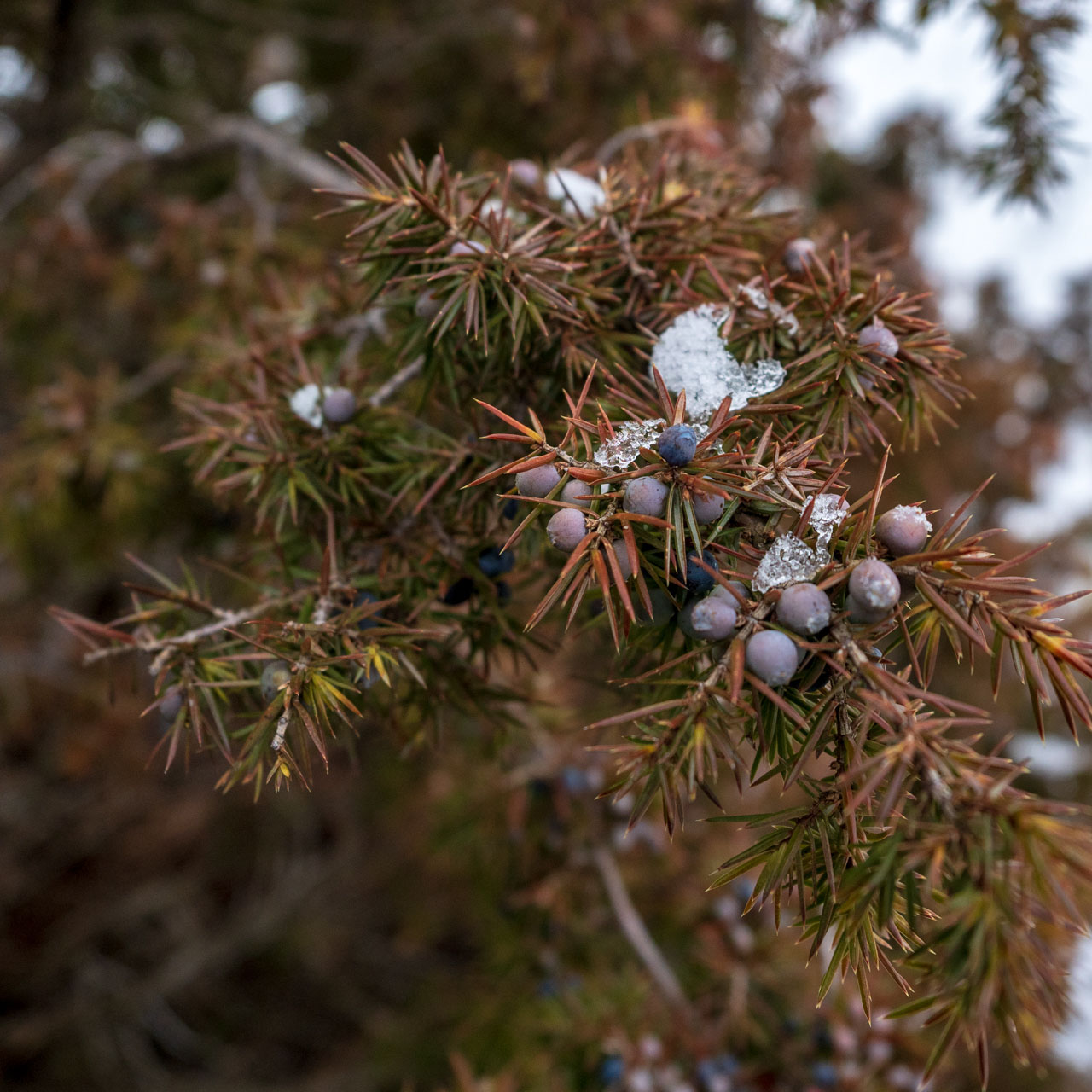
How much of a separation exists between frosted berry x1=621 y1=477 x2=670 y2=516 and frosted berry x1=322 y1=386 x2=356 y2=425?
415mm

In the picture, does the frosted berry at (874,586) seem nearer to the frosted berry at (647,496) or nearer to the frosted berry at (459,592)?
the frosted berry at (647,496)

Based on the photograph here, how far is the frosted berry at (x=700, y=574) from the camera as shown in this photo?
2.17 feet

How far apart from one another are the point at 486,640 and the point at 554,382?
315 millimetres

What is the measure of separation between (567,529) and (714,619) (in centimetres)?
13

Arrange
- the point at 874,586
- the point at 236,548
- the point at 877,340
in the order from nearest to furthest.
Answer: the point at 874,586, the point at 877,340, the point at 236,548

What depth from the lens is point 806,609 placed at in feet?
1.94

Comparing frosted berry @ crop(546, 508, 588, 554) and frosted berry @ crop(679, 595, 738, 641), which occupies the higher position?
frosted berry @ crop(546, 508, 588, 554)

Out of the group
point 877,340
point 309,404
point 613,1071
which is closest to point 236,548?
point 309,404

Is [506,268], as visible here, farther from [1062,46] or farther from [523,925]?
[523,925]

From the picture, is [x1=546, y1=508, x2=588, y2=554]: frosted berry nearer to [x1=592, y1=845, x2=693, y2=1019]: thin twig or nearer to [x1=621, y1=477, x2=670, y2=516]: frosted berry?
[x1=621, y1=477, x2=670, y2=516]: frosted berry

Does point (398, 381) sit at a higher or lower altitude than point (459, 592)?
higher

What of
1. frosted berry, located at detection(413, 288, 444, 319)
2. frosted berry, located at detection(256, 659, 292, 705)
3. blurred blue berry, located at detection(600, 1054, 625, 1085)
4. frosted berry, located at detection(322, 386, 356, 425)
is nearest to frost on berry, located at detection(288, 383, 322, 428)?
frosted berry, located at detection(322, 386, 356, 425)

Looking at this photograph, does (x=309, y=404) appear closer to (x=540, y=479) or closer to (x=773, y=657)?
(x=540, y=479)

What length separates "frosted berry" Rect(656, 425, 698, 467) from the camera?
2.05ft
